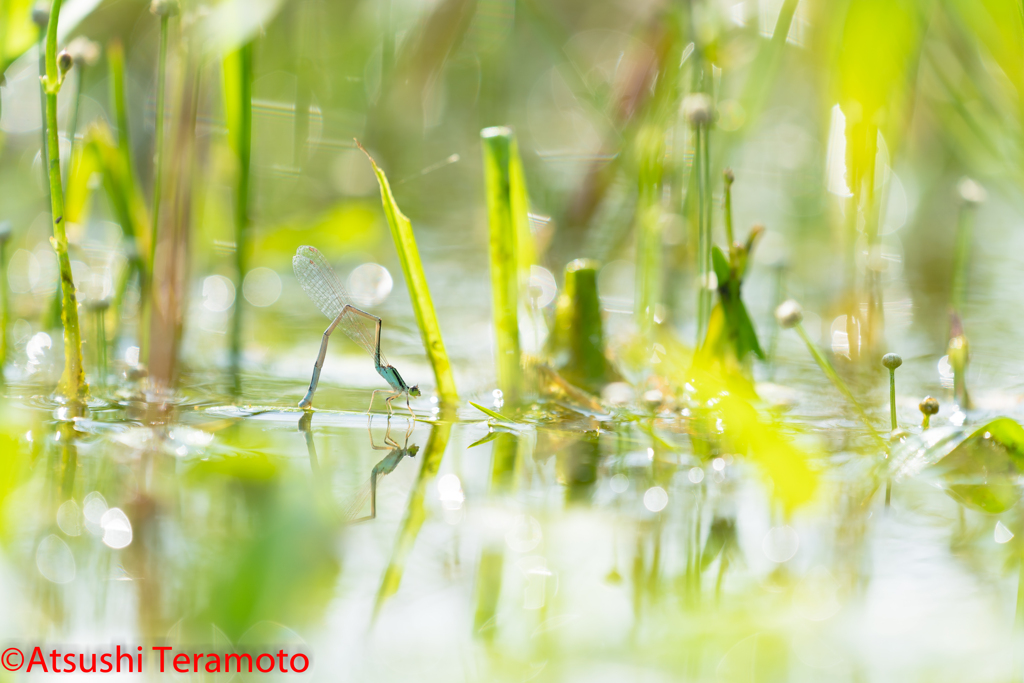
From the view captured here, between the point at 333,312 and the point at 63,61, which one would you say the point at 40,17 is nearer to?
the point at 63,61

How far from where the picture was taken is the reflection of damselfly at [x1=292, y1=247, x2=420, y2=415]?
4.05 feet

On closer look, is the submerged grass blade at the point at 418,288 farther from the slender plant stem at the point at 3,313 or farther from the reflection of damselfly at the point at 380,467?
the slender plant stem at the point at 3,313

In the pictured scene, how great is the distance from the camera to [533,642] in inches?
27.1

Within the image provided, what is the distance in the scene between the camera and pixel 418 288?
1.20 m

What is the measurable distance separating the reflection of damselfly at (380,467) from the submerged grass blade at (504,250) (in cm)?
18

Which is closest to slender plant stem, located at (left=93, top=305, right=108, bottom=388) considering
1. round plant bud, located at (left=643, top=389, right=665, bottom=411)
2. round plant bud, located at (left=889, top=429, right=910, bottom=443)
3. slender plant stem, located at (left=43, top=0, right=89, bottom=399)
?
slender plant stem, located at (left=43, top=0, right=89, bottom=399)

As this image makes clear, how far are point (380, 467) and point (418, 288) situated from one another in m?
0.29

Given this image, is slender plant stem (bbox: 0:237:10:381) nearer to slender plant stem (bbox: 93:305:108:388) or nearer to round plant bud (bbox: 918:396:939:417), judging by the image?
slender plant stem (bbox: 93:305:108:388)

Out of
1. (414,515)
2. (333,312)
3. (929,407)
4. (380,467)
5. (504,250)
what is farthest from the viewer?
(333,312)

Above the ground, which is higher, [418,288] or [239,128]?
[239,128]

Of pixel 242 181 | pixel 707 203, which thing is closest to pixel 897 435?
pixel 707 203

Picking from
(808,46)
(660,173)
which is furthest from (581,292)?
(808,46)

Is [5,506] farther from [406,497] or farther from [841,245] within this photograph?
[841,245]

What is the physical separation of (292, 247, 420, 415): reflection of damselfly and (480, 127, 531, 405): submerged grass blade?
15 cm
